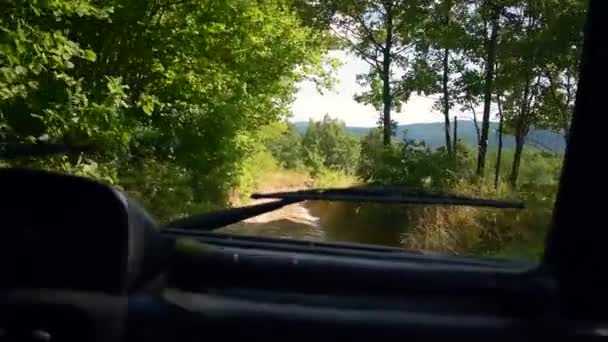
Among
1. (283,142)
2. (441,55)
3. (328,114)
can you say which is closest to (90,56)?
(283,142)

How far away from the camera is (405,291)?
2.54 feet

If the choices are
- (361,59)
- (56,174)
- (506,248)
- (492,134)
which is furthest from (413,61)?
(56,174)

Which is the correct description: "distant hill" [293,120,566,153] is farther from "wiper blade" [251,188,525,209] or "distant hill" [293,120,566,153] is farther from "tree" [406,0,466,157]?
"wiper blade" [251,188,525,209]

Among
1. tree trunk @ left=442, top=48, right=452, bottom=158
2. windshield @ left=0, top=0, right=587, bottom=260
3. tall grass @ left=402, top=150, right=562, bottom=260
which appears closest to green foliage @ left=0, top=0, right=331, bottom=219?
windshield @ left=0, top=0, right=587, bottom=260

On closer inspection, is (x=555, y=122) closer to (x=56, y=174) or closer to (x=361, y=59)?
(x=361, y=59)

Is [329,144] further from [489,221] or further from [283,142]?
[489,221]

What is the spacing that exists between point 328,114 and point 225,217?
1.26 ft

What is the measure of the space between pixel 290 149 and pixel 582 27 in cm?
70

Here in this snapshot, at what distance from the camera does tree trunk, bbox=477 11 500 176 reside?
49.1 inches

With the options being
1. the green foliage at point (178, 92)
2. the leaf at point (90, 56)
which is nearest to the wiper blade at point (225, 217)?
the green foliage at point (178, 92)

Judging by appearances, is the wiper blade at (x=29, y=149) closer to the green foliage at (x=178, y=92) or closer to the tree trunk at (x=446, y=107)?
the green foliage at (x=178, y=92)

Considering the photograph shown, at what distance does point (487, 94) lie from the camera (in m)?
1.29

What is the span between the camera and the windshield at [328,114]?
1.04 meters

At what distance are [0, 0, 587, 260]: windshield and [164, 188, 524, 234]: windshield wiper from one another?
0.05ft
